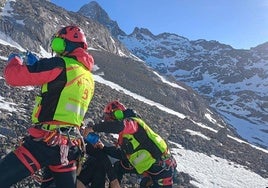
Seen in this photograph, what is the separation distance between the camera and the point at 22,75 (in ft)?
18.5

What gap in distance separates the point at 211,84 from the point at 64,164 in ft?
579

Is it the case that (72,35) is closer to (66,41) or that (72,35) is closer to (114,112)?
(66,41)

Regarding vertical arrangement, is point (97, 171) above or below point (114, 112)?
below

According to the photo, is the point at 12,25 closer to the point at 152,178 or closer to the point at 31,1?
the point at 31,1

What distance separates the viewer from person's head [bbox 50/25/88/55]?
20.3 ft

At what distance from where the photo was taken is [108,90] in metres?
45.6

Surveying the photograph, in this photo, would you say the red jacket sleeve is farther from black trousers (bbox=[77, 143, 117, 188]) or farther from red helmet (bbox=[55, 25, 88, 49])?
black trousers (bbox=[77, 143, 117, 188])

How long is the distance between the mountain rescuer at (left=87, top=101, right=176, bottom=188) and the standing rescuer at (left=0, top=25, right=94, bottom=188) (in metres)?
2.99

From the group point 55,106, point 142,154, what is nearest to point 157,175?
point 142,154

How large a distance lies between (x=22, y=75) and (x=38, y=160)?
3.85ft

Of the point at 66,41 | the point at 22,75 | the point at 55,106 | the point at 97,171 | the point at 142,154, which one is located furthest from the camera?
the point at 142,154

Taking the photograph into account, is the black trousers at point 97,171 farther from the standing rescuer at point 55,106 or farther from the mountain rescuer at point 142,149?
the standing rescuer at point 55,106

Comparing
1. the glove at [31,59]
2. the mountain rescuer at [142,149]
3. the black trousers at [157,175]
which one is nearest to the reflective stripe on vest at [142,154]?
the mountain rescuer at [142,149]

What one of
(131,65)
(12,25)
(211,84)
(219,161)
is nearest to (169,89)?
(131,65)
